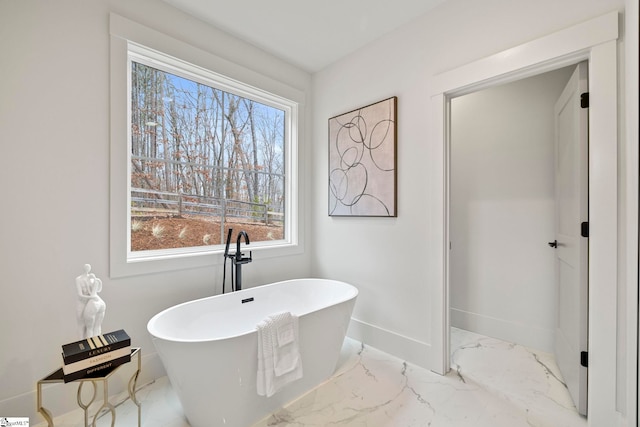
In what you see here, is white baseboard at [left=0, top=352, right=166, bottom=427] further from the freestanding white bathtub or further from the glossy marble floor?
the freestanding white bathtub

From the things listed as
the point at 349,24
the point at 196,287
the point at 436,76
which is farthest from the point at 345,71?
the point at 196,287

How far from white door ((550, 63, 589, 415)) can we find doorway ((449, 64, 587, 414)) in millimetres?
170

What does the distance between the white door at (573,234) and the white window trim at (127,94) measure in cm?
222

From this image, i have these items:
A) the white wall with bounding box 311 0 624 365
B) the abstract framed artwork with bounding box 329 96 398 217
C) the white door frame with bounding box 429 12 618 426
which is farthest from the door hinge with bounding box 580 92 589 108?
the abstract framed artwork with bounding box 329 96 398 217

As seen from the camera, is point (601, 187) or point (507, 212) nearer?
point (601, 187)

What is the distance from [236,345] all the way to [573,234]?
6.78ft

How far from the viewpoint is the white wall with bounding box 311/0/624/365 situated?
181 centimetres

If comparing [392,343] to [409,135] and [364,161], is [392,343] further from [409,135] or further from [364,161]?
[409,135]

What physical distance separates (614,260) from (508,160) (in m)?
1.44

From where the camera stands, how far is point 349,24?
2281 mm

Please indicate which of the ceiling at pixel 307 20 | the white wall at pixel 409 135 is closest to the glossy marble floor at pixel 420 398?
the white wall at pixel 409 135

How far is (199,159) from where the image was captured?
2.38m

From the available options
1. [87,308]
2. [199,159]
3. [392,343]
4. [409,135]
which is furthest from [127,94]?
[392,343]

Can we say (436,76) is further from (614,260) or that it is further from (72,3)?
(72,3)
